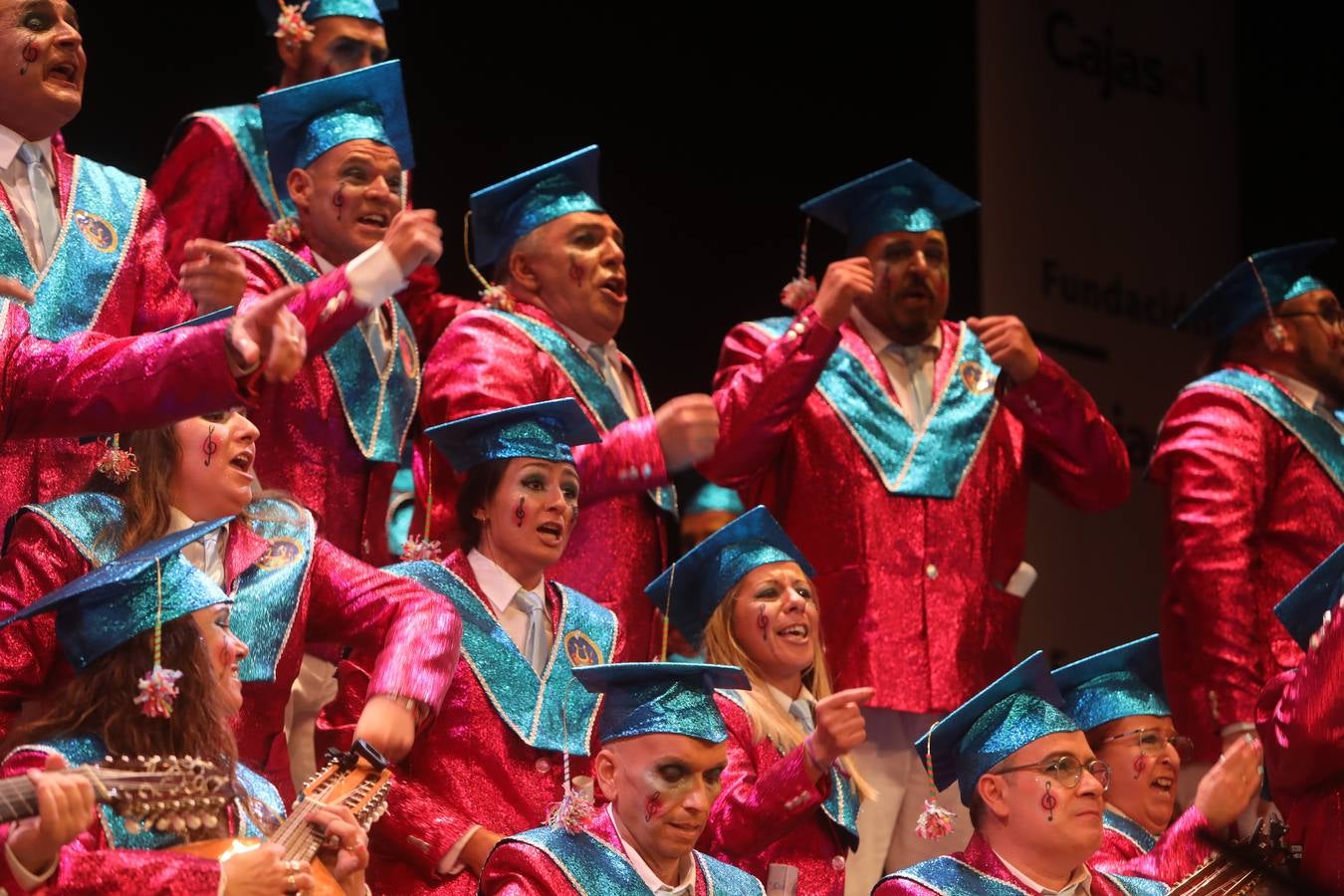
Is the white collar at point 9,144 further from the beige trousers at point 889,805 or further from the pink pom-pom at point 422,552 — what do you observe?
the beige trousers at point 889,805

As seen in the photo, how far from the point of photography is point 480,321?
522 centimetres

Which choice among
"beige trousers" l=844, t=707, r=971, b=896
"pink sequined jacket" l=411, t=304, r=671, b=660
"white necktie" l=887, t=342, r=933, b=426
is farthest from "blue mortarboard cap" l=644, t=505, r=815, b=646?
"white necktie" l=887, t=342, r=933, b=426

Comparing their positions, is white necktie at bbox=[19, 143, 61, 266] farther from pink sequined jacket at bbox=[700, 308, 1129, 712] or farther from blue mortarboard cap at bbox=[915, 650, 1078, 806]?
blue mortarboard cap at bbox=[915, 650, 1078, 806]

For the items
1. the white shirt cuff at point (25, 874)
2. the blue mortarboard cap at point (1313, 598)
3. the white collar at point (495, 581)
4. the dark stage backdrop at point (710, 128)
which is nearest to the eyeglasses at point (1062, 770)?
the blue mortarboard cap at point (1313, 598)

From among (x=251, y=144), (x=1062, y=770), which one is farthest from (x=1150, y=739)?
(x=251, y=144)

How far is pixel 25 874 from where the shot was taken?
10.2ft

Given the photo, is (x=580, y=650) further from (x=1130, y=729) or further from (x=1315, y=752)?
(x=1315, y=752)

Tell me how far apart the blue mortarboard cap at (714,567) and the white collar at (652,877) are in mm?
979

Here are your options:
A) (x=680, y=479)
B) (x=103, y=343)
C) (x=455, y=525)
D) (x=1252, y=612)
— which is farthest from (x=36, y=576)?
(x=680, y=479)

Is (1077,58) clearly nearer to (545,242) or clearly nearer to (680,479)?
(680,479)

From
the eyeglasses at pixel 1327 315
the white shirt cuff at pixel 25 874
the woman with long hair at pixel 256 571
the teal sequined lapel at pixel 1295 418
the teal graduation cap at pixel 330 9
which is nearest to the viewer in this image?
the white shirt cuff at pixel 25 874

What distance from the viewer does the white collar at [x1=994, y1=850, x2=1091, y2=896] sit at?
4.31 meters

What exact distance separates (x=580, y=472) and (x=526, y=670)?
54 centimetres

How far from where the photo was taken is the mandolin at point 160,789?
315 cm
